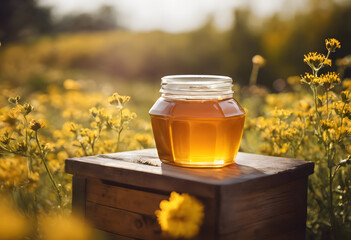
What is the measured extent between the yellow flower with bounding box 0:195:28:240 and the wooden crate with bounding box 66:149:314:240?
29 cm

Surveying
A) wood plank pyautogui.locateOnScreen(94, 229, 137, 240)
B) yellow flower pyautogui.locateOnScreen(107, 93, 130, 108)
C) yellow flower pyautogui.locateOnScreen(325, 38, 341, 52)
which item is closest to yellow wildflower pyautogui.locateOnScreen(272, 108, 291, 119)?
yellow flower pyautogui.locateOnScreen(325, 38, 341, 52)

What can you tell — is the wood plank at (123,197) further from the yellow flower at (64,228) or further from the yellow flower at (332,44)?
the yellow flower at (332,44)

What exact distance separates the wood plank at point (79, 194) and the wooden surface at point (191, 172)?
1.5 inches

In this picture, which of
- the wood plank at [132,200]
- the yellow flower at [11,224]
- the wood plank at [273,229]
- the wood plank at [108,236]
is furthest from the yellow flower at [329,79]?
the yellow flower at [11,224]

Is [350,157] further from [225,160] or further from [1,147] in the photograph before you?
[1,147]

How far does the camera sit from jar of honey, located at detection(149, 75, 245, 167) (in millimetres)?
1608

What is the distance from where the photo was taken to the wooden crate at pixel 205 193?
149 cm

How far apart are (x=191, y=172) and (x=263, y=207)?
32cm

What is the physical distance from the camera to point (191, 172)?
1.63 m

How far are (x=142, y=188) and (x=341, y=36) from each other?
22.9 ft

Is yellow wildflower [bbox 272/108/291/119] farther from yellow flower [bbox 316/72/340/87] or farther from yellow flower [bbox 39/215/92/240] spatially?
yellow flower [bbox 39/215/92/240]

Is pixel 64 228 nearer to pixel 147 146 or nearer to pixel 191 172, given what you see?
pixel 191 172

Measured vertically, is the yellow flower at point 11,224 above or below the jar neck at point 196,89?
below

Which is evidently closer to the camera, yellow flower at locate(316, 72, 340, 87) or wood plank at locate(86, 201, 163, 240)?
wood plank at locate(86, 201, 163, 240)
